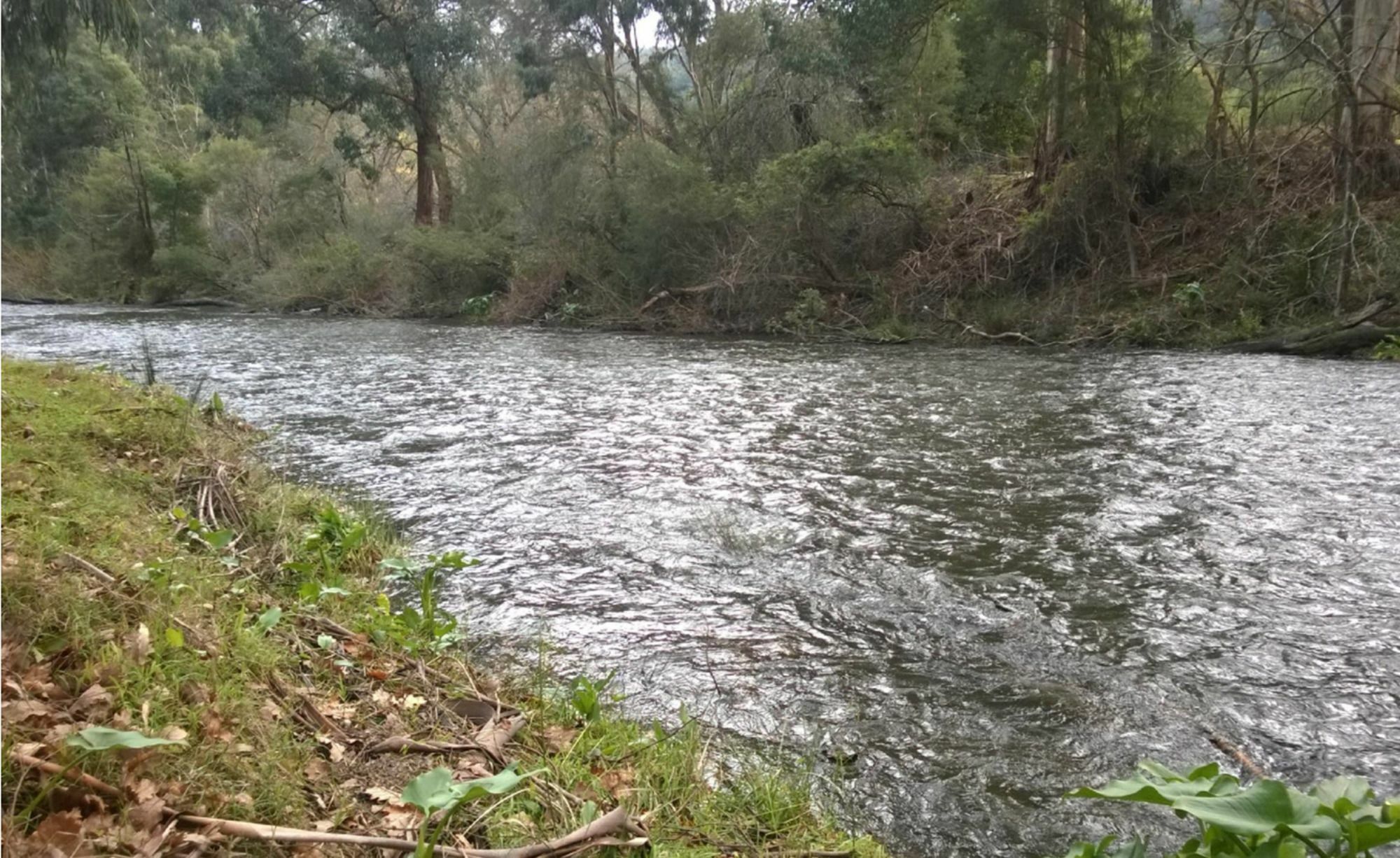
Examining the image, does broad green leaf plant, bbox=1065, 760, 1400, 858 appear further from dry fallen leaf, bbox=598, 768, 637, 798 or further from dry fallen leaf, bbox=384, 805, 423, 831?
dry fallen leaf, bbox=384, 805, 423, 831

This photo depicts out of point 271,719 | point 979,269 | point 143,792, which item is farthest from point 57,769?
point 979,269

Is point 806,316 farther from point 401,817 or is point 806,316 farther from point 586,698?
point 401,817

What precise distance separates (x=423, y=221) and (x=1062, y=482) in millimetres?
26779

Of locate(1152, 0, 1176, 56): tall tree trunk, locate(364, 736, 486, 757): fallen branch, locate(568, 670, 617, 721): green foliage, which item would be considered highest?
locate(1152, 0, 1176, 56): tall tree trunk

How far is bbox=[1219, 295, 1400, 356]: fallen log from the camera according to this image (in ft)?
39.9

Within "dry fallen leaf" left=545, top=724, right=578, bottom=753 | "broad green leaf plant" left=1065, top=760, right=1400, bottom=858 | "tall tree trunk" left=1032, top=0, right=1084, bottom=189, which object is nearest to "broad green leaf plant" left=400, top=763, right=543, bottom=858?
"dry fallen leaf" left=545, top=724, right=578, bottom=753

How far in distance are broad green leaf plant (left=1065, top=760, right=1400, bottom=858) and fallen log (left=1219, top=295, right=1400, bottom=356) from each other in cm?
1252

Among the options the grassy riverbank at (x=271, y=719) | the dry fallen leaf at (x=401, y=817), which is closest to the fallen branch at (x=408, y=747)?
the grassy riverbank at (x=271, y=719)

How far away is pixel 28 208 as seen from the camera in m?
38.5

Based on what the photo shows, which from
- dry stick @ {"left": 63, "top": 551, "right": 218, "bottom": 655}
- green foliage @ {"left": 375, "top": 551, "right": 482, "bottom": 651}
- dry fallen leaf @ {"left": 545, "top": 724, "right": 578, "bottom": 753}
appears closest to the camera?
dry stick @ {"left": 63, "top": 551, "right": 218, "bottom": 655}

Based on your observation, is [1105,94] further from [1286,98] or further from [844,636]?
[844,636]

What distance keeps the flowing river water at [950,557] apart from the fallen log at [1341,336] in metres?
0.98

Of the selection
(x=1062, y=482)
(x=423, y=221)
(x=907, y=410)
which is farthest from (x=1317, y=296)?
(x=423, y=221)

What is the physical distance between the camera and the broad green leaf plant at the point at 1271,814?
1.75 meters
